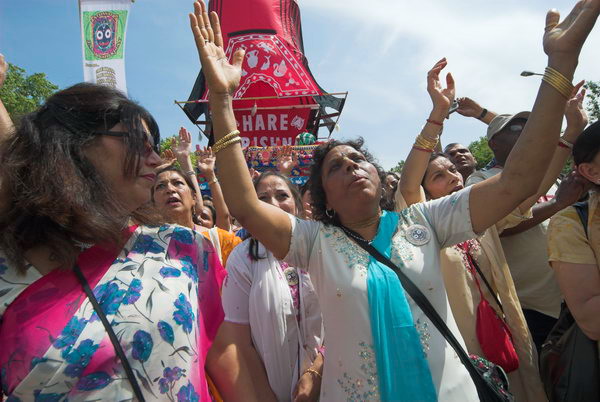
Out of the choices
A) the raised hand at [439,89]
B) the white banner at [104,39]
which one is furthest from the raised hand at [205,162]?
the white banner at [104,39]

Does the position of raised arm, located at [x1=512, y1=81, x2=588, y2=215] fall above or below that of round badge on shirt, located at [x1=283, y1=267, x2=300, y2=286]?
above

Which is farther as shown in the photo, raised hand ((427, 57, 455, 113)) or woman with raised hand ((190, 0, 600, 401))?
raised hand ((427, 57, 455, 113))

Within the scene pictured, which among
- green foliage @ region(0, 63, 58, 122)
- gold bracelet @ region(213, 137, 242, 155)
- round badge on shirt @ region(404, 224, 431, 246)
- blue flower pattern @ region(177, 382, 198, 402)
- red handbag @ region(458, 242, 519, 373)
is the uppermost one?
gold bracelet @ region(213, 137, 242, 155)

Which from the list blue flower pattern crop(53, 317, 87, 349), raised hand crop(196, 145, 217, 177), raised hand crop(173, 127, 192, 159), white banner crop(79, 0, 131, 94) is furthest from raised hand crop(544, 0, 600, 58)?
white banner crop(79, 0, 131, 94)

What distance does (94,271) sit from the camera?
4.19 feet

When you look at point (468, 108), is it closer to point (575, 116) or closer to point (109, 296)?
point (575, 116)

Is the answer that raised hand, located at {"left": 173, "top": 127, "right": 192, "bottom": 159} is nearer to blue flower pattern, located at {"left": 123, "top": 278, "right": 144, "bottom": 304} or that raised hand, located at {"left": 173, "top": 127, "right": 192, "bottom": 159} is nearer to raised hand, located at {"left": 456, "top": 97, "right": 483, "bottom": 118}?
raised hand, located at {"left": 456, "top": 97, "right": 483, "bottom": 118}

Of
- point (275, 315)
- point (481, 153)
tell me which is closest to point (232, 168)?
point (275, 315)

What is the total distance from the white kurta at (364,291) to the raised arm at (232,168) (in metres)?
0.10

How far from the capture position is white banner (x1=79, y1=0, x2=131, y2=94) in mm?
8031

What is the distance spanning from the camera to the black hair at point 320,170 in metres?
2.12

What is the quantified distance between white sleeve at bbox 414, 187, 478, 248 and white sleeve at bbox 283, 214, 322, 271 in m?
0.51

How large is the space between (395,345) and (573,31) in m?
1.31

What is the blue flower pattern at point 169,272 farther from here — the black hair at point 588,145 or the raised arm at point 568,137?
the raised arm at point 568,137
